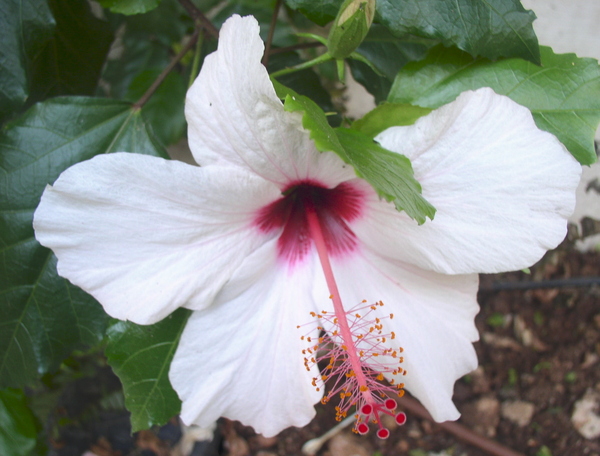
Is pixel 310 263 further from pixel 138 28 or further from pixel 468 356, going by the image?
pixel 138 28

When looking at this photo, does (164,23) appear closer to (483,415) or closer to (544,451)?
(483,415)

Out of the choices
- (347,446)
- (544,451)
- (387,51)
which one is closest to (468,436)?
(544,451)

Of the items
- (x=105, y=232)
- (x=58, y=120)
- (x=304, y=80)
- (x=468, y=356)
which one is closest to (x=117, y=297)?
(x=105, y=232)

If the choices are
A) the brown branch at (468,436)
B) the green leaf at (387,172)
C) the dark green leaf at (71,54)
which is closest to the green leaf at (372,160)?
the green leaf at (387,172)

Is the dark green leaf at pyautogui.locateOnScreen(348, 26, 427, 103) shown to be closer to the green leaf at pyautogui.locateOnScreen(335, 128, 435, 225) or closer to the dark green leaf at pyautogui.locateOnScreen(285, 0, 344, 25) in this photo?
the dark green leaf at pyautogui.locateOnScreen(285, 0, 344, 25)

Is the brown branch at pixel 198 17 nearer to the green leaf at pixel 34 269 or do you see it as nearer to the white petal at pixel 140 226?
the green leaf at pixel 34 269

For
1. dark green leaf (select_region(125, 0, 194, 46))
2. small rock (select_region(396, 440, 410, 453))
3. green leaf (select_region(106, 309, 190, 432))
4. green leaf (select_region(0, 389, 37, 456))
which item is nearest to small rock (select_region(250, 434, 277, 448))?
small rock (select_region(396, 440, 410, 453))
